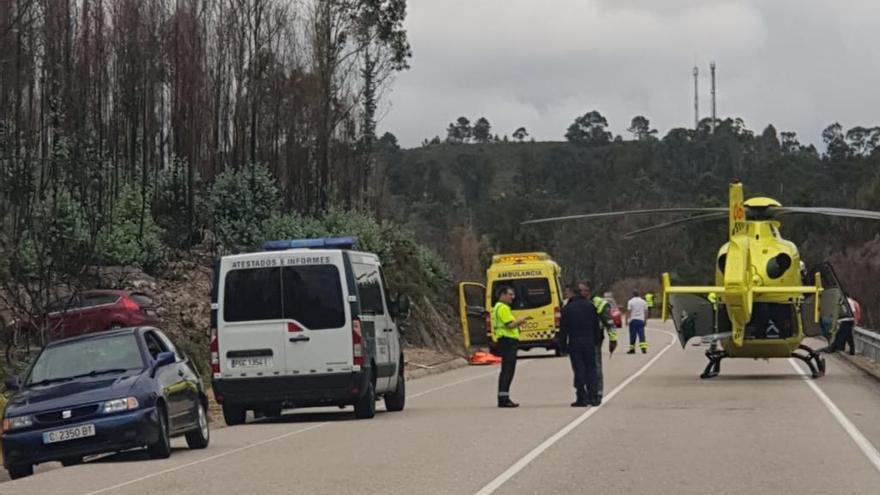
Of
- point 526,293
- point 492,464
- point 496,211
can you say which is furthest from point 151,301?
point 496,211

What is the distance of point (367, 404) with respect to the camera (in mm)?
20562

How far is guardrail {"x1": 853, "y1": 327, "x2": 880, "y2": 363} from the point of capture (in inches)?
1335

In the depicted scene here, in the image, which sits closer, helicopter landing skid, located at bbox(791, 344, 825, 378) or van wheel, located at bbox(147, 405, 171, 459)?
van wheel, located at bbox(147, 405, 171, 459)

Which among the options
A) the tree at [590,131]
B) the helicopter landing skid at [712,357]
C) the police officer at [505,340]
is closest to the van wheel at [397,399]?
the police officer at [505,340]

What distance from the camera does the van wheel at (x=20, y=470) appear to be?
616 inches

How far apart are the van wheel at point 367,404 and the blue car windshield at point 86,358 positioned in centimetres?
439

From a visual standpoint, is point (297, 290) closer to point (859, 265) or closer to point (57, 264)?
point (57, 264)

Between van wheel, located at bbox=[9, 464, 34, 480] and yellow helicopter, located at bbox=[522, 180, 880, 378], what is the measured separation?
13871mm

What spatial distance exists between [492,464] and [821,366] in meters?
16.6

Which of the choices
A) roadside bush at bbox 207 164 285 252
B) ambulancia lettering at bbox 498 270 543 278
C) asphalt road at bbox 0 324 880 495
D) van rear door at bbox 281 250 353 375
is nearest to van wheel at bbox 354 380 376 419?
asphalt road at bbox 0 324 880 495

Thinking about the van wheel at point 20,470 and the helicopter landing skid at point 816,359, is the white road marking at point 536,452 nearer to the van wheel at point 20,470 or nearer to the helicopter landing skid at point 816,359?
the helicopter landing skid at point 816,359

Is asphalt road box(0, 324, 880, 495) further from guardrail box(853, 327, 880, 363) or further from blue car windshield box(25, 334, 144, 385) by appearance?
guardrail box(853, 327, 880, 363)

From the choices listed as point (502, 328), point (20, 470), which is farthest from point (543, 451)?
point (502, 328)

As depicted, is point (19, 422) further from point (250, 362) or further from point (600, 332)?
point (600, 332)
